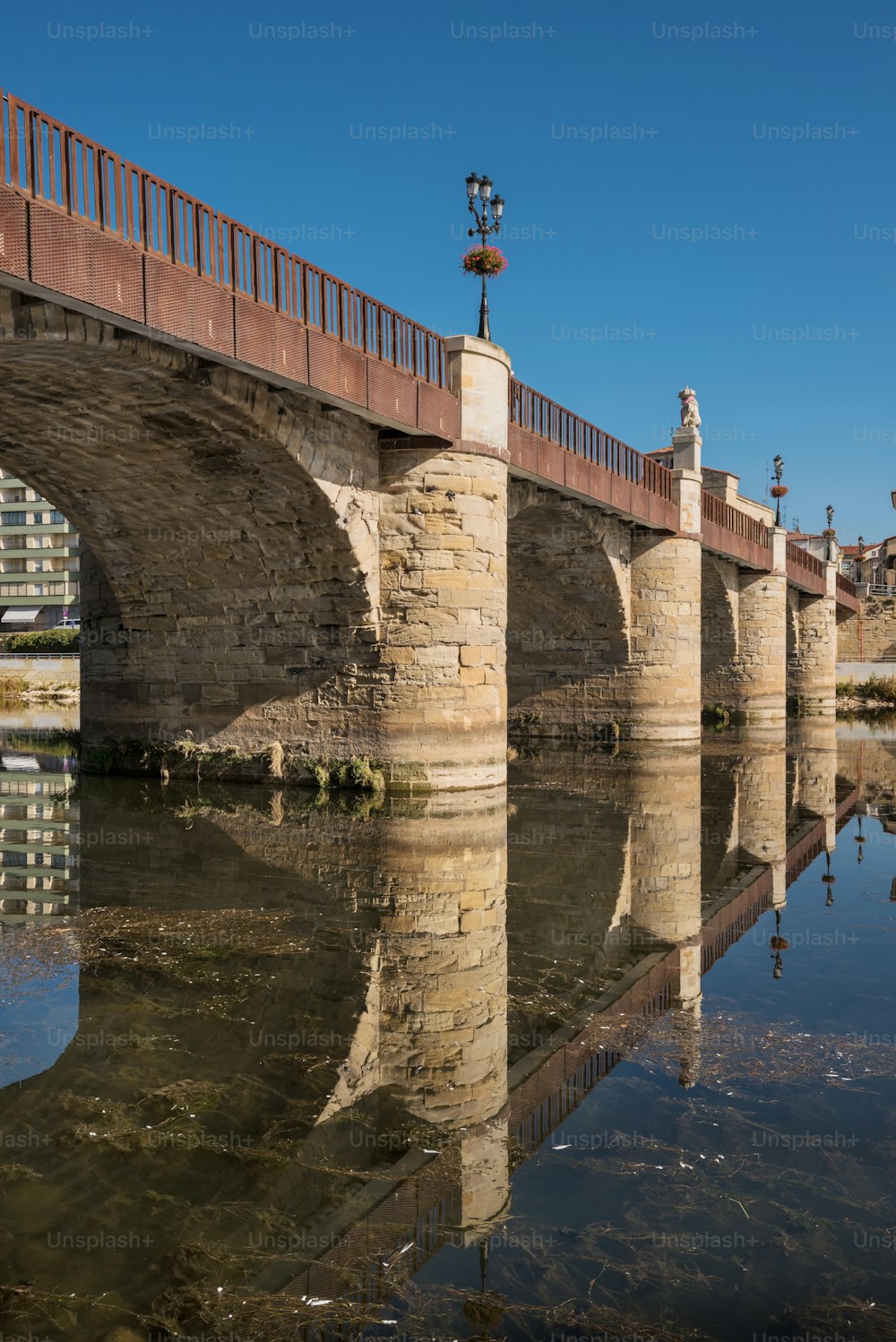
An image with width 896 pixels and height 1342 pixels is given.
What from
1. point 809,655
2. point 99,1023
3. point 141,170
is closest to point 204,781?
point 141,170

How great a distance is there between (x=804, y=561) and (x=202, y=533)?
84.8 ft

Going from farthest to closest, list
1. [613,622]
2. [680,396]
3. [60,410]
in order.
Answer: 1. [680,396]
2. [613,622]
3. [60,410]

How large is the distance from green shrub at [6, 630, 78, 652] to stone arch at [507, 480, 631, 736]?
29.0 metres

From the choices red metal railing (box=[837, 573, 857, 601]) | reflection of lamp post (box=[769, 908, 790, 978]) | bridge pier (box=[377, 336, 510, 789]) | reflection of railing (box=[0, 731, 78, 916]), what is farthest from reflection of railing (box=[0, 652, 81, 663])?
reflection of lamp post (box=[769, 908, 790, 978])

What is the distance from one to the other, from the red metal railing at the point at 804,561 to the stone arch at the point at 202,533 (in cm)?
2246

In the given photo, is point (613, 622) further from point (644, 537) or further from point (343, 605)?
point (343, 605)

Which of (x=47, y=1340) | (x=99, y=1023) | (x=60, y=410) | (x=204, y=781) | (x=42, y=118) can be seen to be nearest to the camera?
(x=47, y=1340)

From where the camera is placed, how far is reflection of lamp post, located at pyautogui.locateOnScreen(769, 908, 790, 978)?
6.30 m

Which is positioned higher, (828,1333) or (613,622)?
(613,622)

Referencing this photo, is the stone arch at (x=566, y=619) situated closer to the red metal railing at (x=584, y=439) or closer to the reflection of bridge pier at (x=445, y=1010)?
the red metal railing at (x=584, y=439)

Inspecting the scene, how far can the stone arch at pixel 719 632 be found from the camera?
93.0ft

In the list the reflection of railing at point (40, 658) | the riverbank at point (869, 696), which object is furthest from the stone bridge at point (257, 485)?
the reflection of railing at point (40, 658)

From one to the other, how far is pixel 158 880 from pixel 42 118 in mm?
5614

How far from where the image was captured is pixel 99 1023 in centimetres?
501
